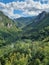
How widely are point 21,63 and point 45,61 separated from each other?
2183cm

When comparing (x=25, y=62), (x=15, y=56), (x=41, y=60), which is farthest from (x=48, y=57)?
(x=15, y=56)

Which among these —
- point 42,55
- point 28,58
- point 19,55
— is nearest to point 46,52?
point 42,55

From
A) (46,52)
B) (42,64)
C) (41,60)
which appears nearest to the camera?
(42,64)

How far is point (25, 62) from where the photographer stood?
170625 mm

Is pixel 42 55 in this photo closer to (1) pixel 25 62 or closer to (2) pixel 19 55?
(1) pixel 25 62

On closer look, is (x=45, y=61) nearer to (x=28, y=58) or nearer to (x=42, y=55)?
(x=42, y=55)

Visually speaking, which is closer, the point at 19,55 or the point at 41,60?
the point at 41,60

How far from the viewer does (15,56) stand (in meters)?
194

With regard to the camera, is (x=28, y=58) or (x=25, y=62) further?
(x=28, y=58)

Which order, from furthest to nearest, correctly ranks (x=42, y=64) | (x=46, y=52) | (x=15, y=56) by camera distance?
1. (x=15, y=56)
2. (x=46, y=52)
3. (x=42, y=64)

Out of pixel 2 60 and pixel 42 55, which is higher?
pixel 42 55

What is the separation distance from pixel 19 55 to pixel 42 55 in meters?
30.8

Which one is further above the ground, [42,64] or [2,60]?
[42,64]

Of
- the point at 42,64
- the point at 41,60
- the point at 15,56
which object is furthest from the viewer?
the point at 15,56
